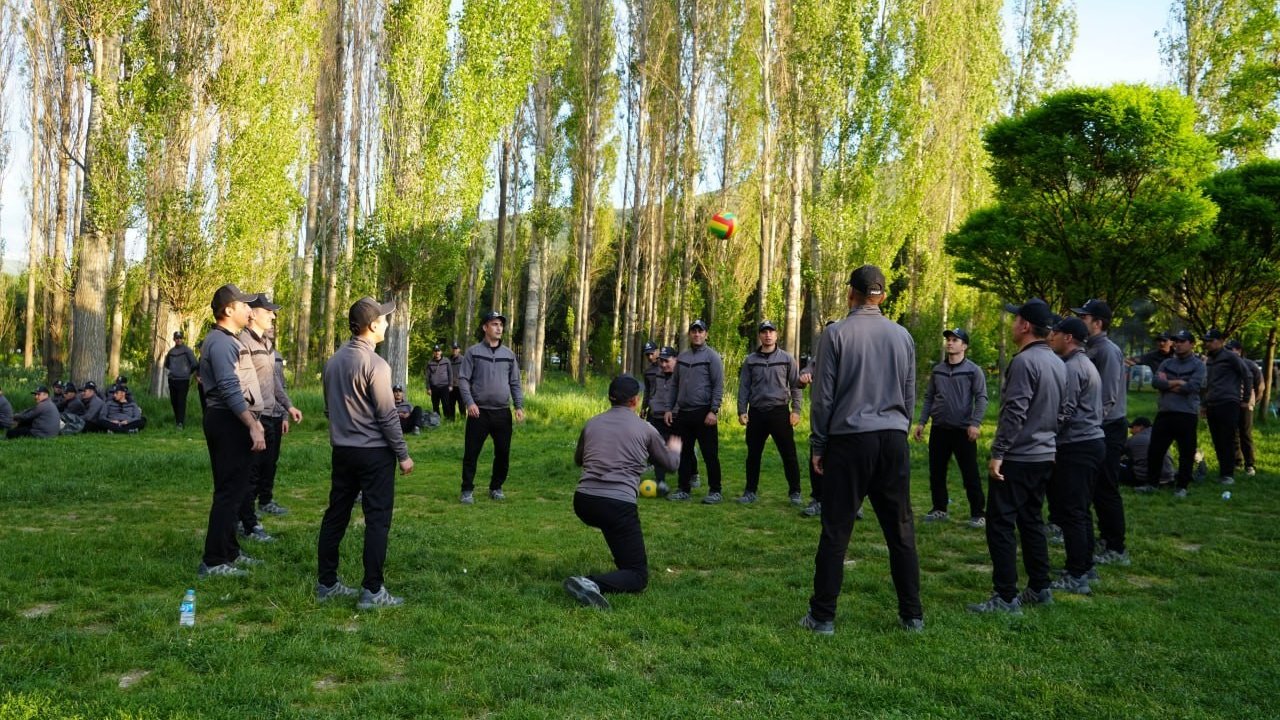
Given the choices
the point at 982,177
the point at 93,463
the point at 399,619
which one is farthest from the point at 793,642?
the point at 982,177

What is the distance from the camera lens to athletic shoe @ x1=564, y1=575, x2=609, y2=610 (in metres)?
5.12

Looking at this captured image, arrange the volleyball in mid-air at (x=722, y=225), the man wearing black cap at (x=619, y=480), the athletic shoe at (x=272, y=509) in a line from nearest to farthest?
1. the man wearing black cap at (x=619, y=480)
2. the athletic shoe at (x=272, y=509)
3. the volleyball in mid-air at (x=722, y=225)

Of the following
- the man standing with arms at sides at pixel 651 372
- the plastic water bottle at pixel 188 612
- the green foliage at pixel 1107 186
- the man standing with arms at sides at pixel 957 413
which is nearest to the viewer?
the plastic water bottle at pixel 188 612

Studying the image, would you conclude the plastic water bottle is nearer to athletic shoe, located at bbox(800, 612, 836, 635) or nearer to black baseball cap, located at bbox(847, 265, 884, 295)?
athletic shoe, located at bbox(800, 612, 836, 635)

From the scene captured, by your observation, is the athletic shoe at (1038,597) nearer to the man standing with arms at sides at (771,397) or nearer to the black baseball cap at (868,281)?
the black baseball cap at (868,281)

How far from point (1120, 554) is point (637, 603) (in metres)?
4.20

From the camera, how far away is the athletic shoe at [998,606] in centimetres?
514

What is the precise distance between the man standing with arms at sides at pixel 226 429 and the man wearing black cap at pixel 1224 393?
10.9 m

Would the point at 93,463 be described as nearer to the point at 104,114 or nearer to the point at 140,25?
the point at 104,114

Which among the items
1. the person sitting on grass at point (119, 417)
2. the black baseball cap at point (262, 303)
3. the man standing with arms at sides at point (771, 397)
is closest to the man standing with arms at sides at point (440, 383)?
the person sitting on grass at point (119, 417)

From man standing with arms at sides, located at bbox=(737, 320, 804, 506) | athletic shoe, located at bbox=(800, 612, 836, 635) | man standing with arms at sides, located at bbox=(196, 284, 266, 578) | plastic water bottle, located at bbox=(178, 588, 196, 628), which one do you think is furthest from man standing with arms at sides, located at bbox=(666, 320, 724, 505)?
plastic water bottle, located at bbox=(178, 588, 196, 628)

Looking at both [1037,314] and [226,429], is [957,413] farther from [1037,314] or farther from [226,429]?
[226,429]

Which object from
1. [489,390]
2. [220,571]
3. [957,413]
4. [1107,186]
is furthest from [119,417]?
[1107,186]

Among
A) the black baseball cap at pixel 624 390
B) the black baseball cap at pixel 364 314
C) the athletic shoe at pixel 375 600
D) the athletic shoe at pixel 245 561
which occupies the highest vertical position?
the black baseball cap at pixel 364 314
